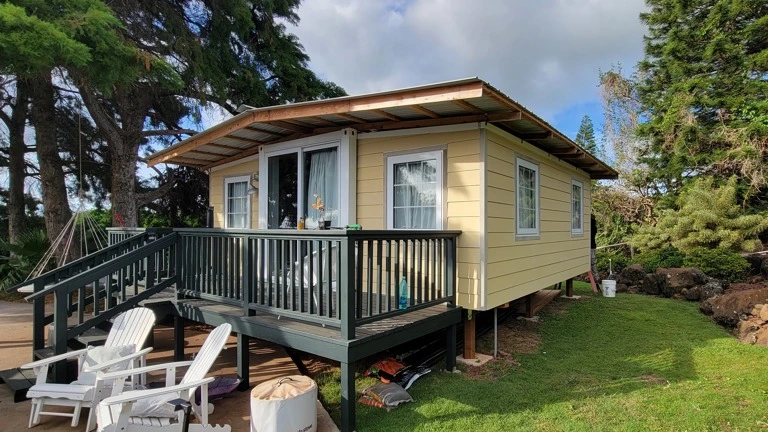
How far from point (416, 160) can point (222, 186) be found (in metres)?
4.16

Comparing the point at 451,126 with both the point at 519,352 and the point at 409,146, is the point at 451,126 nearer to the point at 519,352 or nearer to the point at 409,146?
the point at 409,146

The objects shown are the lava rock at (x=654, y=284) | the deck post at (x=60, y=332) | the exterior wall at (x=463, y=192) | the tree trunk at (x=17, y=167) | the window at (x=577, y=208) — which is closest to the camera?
the deck post at (x=60, y=332)

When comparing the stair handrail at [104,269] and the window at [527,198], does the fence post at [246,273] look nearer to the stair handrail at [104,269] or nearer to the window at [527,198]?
the stair handrail at [104,269]

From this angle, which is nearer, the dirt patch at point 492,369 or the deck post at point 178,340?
the dirt patch at point 492,369

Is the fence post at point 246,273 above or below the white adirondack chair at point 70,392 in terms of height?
above

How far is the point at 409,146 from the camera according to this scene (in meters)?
4.78

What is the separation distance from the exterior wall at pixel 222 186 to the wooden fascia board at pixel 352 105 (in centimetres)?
107

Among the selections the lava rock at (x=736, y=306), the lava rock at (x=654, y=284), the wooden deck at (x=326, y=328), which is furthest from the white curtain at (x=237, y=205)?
the lava rock at (x=654, y=284)

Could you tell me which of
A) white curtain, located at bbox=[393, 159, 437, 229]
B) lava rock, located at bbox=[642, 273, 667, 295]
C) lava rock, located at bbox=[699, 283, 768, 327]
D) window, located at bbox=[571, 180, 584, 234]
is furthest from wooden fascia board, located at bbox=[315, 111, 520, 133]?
lava rock, located at bbox=[642, 273, 667, 295]

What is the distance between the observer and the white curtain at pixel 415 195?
15.2 ft

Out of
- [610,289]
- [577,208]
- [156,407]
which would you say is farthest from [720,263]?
[156,407]

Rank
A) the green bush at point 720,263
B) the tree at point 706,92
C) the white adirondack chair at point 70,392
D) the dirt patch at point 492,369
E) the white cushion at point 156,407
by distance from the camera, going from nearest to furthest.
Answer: the white cushion at point 156,407
the white adirondack chair at point 70,392
the dirt patch at point 492,369
the green bush at point 720,263
the tree at point 706,92

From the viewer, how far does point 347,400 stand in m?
3.08

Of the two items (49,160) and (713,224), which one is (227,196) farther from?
(713,224)
